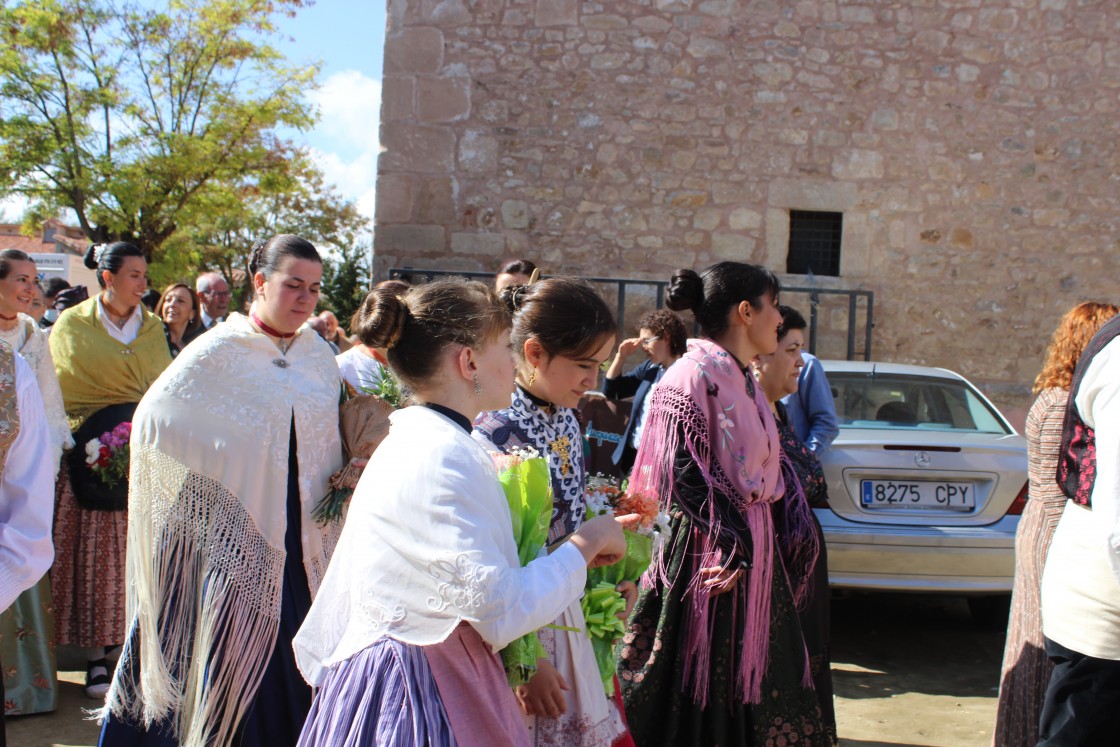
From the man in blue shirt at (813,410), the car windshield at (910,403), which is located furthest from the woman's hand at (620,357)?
the man in blue shirt at (813,410)

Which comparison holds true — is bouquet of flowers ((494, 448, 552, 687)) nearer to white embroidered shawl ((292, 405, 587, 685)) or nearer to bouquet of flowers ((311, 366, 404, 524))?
white embroidered shawl ((292, 405, 587, 685))

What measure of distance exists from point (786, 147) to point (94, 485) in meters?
7.21

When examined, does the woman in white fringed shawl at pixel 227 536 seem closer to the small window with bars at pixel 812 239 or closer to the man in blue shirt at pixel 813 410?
the man in blue shirt at pixel 813 410

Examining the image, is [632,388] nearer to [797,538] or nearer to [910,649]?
[910,649]

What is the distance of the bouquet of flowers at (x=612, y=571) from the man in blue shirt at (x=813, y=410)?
2.49 metres

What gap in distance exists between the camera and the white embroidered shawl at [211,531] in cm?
322

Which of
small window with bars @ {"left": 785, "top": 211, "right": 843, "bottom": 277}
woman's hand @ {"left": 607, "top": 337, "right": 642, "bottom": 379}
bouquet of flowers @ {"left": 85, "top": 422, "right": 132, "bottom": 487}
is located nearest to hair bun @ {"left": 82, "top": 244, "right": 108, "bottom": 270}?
bouquet of flowers @ {"left": 85, "top": 422, "right": 132, "bottom": 487}

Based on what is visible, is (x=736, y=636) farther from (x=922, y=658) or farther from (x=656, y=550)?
(x=922, y=658)

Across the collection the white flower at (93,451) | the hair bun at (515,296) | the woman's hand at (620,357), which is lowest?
the white flower at (93,451)

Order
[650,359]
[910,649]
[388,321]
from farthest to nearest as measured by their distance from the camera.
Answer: [650,359] < [910,649] < [388,321]

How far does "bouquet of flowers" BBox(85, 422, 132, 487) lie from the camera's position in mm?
4555

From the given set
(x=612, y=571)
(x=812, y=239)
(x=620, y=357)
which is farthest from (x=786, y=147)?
(x=612, y=571)

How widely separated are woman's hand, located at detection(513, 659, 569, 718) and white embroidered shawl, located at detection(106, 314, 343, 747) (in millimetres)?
1408

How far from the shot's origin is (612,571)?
252 centimetres
